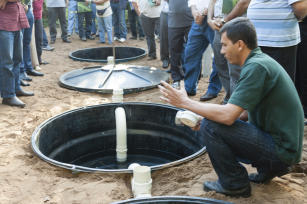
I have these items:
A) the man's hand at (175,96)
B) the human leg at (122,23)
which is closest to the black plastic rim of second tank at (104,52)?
the human leg at (122,23)

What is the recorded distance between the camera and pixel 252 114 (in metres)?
2.15

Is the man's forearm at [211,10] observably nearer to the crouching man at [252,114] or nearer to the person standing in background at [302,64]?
Result: the person standing in background at [302,64]

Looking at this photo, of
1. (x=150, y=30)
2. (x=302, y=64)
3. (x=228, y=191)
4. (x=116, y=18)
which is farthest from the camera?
(x=116, y=18)

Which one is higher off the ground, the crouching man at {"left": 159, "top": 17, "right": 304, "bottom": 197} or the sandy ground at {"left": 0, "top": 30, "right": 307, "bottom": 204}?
the crouching man at {"left": 159, "top": 17, "right": 304, "bottom": 197}

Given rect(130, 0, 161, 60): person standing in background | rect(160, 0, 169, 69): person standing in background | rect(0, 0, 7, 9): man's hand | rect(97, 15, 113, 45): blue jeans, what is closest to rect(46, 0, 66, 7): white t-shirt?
rect(97, 15, 113, 45): blue jeans

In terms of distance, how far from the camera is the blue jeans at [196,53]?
408 cm

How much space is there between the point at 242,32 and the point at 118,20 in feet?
24.7

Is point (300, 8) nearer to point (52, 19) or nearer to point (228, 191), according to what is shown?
point (228, 191)

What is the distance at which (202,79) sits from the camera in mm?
→ 5492

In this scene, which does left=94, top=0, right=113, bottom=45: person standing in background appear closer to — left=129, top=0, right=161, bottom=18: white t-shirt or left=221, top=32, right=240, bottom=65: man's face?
left=129, top=0, right=161, bottom=18: white t-shirt

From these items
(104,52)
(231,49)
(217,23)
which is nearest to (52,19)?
(104,52)

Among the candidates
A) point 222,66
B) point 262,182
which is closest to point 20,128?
point 222,66

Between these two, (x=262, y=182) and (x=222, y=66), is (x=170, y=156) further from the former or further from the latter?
(x=262, y=182)

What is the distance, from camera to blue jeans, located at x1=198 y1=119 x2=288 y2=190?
6.61 feet
